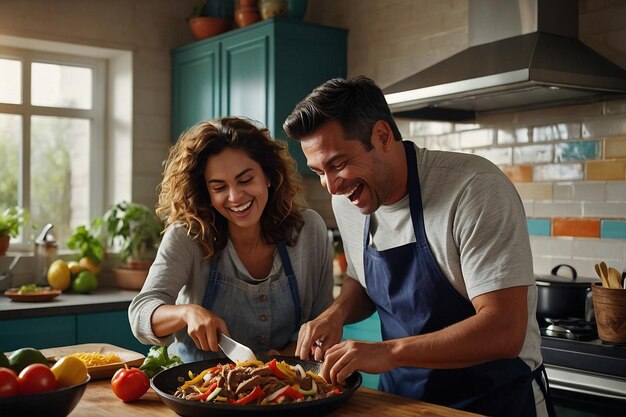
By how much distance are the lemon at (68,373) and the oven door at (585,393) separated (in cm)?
184

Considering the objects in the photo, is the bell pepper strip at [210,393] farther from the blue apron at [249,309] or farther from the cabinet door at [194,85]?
the cabinet door at [194,85]

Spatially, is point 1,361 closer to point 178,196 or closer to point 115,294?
point 178,196

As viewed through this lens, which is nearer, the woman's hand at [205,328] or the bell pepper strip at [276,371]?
the bell pepper strip at [276,371]

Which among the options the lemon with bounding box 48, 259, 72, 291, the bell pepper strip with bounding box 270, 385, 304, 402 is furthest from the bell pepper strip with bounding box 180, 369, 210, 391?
the lemon with bounding box 48, 259, 72, 291

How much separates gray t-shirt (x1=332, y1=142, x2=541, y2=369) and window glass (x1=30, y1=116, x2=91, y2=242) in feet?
11.2

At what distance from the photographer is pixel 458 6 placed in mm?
4121

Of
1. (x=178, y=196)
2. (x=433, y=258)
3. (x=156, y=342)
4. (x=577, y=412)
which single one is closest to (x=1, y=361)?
(x=156, y=342)

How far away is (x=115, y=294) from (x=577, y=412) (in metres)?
2.69

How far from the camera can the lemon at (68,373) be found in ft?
5.60

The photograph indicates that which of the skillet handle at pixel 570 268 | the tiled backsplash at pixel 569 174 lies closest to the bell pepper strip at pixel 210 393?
the skillet handle at pixel 570 268

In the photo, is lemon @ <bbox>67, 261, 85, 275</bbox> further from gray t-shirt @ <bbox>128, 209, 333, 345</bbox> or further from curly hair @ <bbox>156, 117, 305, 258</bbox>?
gray t-shirt @ <bbox>128, 209, 333, 345</bbox>

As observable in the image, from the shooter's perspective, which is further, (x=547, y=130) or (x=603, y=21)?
(x=547, y=130)

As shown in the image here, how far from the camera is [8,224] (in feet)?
15.2

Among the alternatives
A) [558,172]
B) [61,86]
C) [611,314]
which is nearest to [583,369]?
[611,314]
